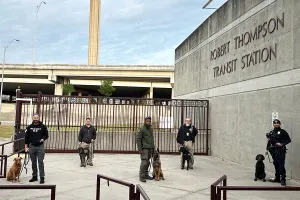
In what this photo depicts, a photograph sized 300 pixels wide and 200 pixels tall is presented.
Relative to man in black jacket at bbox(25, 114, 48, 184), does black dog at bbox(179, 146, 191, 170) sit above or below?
below

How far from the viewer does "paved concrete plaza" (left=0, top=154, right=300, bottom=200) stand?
698 cm

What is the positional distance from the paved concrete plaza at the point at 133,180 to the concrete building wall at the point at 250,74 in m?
1.11

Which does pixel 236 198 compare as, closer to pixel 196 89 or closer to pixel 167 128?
pixel 167 128

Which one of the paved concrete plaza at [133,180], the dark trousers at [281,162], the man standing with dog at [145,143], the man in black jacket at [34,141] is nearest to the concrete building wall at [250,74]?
the dark trousers at [281,162]

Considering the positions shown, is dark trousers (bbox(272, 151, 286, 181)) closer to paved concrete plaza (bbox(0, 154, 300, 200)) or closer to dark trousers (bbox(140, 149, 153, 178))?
paved concrete plaza (bbox(0, 154, 300, 200))

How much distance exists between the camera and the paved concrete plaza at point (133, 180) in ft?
22.9

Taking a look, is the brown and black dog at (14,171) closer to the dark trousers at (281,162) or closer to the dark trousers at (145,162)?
the dark trousers at (145,162)

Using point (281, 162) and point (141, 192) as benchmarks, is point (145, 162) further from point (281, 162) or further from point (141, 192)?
point (141, 192)

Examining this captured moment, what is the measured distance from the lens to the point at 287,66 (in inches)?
365

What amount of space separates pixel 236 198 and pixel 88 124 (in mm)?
5979

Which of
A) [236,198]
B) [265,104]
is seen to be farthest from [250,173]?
[236,198]

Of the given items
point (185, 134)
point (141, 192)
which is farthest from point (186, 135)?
point (141, 192)

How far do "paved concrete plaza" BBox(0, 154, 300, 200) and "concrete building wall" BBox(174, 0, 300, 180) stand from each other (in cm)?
111

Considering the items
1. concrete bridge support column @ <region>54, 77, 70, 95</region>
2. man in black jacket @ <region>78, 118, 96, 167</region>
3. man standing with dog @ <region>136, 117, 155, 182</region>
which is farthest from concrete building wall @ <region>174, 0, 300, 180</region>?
concrete bridge support column @ <region>54, 77, 70, 95</region>
